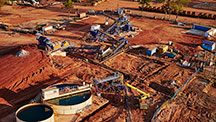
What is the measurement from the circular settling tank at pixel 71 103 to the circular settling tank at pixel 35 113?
2.72 ft

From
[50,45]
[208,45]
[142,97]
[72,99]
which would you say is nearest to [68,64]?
[50,45]

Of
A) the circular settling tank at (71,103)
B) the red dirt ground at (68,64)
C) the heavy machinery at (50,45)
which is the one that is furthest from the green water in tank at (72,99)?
the heavy machinery at (50,45)

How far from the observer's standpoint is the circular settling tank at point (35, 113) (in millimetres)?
20859

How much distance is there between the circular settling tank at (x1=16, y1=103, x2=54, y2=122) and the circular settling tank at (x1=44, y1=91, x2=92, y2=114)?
83 centimetres

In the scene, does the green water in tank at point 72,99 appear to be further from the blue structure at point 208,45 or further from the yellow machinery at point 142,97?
the blue structure at point 208,45

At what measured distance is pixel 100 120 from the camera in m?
22.8

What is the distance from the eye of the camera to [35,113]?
21875 mm

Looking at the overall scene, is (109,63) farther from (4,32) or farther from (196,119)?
(4,32)

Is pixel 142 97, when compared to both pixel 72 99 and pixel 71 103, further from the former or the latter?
pixel 71 103

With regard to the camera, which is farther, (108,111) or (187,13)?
(187,13)

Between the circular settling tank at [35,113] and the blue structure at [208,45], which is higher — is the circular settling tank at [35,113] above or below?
below

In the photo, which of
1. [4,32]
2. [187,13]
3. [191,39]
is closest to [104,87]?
[191,39]

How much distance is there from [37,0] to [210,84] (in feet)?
226

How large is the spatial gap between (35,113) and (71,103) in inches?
152
